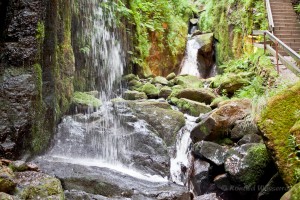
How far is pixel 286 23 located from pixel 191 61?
7.00 metres

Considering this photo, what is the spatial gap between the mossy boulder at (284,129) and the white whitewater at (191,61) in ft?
43.8

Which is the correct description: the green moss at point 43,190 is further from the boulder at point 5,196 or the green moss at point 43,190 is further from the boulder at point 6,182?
the boulder at point 5,196

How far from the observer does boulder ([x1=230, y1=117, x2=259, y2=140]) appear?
7.31 meters

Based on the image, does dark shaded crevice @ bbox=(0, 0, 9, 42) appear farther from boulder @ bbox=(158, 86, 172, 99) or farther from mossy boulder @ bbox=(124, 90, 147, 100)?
boulder @ bbox=(158, 86, 172, 99)

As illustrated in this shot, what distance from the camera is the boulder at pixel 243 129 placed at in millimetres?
7312

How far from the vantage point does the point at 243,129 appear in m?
7.47

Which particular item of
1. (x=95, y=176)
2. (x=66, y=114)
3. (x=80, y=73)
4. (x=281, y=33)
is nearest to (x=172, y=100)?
(x=80, y=73)

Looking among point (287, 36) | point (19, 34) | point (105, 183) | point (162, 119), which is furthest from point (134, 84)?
point (105, 183)

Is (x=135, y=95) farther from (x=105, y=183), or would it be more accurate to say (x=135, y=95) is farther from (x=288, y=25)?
(x=288, y=25)

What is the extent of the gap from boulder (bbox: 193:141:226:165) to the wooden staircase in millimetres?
6156

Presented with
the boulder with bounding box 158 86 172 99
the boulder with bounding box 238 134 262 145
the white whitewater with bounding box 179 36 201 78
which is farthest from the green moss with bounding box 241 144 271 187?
the white whitewater with bounding box 179 36 201 78

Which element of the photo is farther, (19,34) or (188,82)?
(188,82)

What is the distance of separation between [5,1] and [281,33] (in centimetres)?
1047

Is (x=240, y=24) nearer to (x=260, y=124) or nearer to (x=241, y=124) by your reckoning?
(x=241, y=124)
